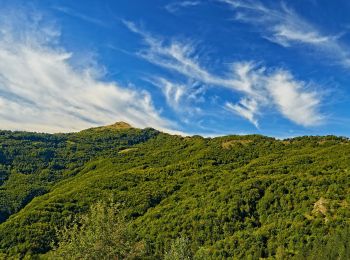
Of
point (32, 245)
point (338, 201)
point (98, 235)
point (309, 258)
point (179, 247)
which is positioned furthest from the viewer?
point (32, 245)

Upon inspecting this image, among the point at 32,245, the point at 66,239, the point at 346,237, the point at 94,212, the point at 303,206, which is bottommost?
the point at 32,245

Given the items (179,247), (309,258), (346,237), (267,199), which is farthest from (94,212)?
(267,199)

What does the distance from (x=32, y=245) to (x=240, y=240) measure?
3429 inches

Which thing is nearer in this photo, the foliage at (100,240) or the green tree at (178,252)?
the foliage at (100,240)

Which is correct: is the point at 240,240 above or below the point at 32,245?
above

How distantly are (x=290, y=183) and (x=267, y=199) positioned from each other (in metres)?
14.8

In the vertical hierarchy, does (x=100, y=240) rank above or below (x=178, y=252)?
below

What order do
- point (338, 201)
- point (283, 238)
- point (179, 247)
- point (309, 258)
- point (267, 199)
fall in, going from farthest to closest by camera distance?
point (267, 199), point (338, 201), point (283, 238), point (309, 258), point (179, 247)

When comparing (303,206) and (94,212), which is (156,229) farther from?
(94,212)

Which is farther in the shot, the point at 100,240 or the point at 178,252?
the point at 178,252

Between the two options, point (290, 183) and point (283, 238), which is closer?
point (283, 238)

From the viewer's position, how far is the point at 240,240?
523ft

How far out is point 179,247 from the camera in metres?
45.7

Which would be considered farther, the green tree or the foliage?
the green tree
